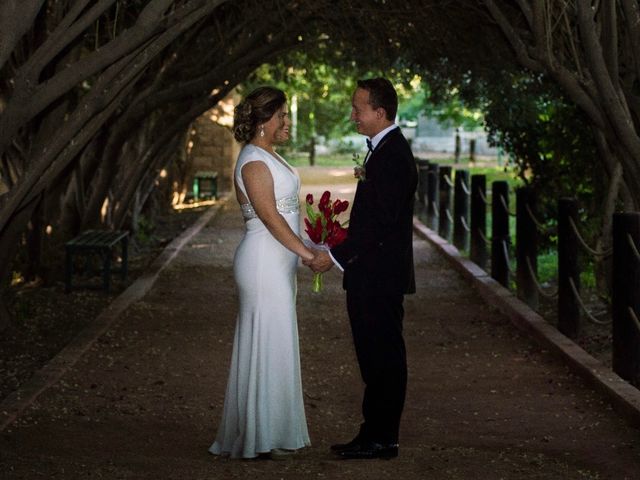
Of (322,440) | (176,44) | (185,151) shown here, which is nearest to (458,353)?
(322,440)

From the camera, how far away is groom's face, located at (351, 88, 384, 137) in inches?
275

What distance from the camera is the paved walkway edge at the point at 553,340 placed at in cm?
857

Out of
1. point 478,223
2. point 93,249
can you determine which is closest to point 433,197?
point 478,223

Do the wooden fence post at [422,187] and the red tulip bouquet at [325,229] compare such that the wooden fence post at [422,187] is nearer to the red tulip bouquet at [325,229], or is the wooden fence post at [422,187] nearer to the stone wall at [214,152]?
the stone wall at [214,152]

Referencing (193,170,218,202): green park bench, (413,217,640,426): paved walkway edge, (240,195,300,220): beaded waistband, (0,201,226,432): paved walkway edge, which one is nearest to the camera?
(240,195,300,220): beaded waistband

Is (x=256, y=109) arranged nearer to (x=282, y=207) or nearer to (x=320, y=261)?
(x=282, y=207)

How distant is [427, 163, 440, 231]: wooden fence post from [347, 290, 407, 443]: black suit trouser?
48.3 ft

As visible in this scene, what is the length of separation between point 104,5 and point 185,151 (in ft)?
66.6

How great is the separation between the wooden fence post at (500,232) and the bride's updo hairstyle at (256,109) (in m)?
7.50

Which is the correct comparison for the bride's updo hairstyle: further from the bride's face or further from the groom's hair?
the groom's hair

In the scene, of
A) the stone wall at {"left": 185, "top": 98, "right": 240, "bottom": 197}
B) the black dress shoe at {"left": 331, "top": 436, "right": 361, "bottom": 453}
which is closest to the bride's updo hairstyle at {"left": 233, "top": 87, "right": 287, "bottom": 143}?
the black dress shoe at {"left": 331, "top": 436, "right": 361, "bottom": 453}

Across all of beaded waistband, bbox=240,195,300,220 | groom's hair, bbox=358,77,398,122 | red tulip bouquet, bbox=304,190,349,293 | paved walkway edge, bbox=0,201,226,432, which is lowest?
paved walkway edge, bbox=0,201,226,432

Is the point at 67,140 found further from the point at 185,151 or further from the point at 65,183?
the point at 185,151

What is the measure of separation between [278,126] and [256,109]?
0.50 ft
